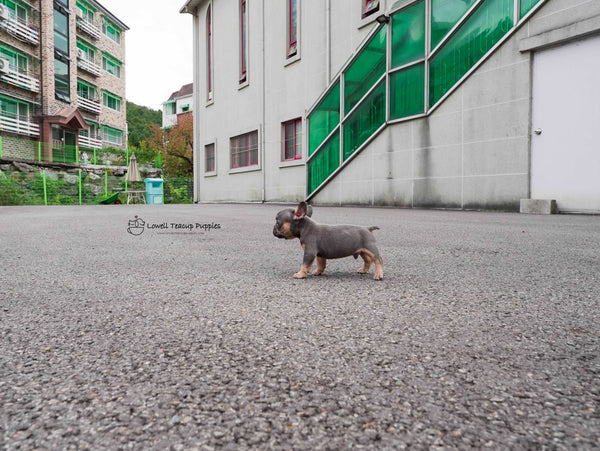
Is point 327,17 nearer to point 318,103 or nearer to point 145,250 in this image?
point 318,103

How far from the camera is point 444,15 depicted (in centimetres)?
1012

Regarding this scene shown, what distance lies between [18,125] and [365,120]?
24118mm

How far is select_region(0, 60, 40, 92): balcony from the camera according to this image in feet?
82.2

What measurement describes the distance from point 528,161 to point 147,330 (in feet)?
29.3

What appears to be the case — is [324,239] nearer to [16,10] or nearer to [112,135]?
[16,10]

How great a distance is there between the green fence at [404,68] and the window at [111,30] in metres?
29.4

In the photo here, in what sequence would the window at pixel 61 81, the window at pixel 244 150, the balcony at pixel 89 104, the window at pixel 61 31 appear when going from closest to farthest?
1. the window at pixel 244 150
2. the window at pixel 61 31
3. the window at pixel 61 81
4. the balcony at pixel 89 104

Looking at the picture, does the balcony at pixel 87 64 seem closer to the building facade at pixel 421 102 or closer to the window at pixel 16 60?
the window at pixel 16 60

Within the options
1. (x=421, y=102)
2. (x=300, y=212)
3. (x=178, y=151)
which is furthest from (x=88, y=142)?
(x=300, y=212)

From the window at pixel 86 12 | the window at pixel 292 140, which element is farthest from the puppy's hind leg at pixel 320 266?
the window at pixel 86 12

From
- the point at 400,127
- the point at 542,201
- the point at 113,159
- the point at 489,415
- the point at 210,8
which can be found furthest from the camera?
the point at 113,159

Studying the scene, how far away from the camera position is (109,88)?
35.4 meters

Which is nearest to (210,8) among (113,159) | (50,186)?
(50,186)

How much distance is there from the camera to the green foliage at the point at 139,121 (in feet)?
161
